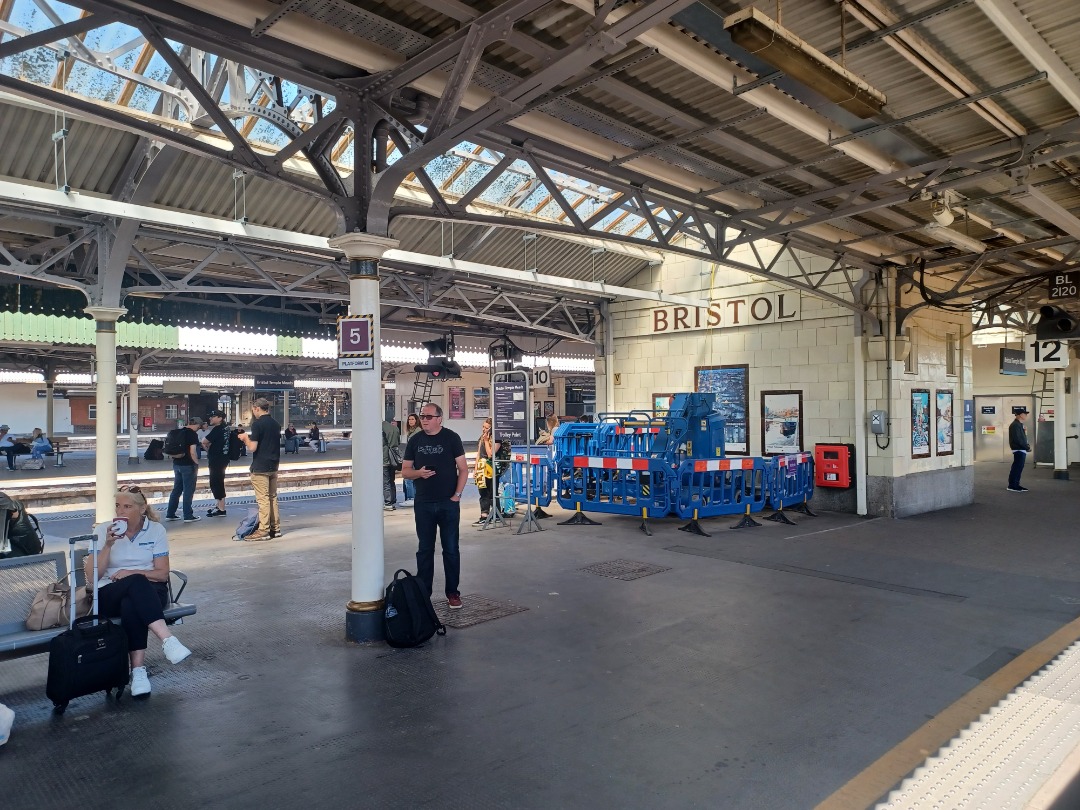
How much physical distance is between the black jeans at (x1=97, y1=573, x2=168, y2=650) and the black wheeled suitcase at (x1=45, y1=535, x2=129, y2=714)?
0.55ft

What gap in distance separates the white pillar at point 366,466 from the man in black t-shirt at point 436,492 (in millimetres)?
563

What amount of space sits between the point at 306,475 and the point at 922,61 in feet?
50.3

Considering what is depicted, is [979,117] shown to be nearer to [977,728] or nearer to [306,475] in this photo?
[977,728]

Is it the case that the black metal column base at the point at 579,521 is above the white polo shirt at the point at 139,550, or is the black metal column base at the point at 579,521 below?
below

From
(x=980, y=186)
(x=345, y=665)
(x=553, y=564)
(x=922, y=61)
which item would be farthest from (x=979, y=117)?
(x=345, y=665)

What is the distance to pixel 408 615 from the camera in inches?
204

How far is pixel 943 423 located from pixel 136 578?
43.8 ft

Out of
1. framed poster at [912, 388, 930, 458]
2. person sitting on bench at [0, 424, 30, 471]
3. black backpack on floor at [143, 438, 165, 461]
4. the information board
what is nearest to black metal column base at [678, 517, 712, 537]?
the information board

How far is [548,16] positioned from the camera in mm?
4926

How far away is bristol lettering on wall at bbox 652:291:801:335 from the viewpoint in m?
12.9

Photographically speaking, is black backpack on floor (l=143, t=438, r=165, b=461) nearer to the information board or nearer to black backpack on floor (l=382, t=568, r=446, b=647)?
the information board

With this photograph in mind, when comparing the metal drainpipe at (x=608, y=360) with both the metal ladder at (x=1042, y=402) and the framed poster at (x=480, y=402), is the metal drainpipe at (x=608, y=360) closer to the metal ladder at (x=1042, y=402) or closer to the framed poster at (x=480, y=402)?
the metal ladder at (x=1042, y=402)

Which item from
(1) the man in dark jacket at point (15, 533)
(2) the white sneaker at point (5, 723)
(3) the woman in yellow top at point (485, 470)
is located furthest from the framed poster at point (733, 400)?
(2) the white sneaker at point (5, 723)

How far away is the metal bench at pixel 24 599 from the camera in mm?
4031
